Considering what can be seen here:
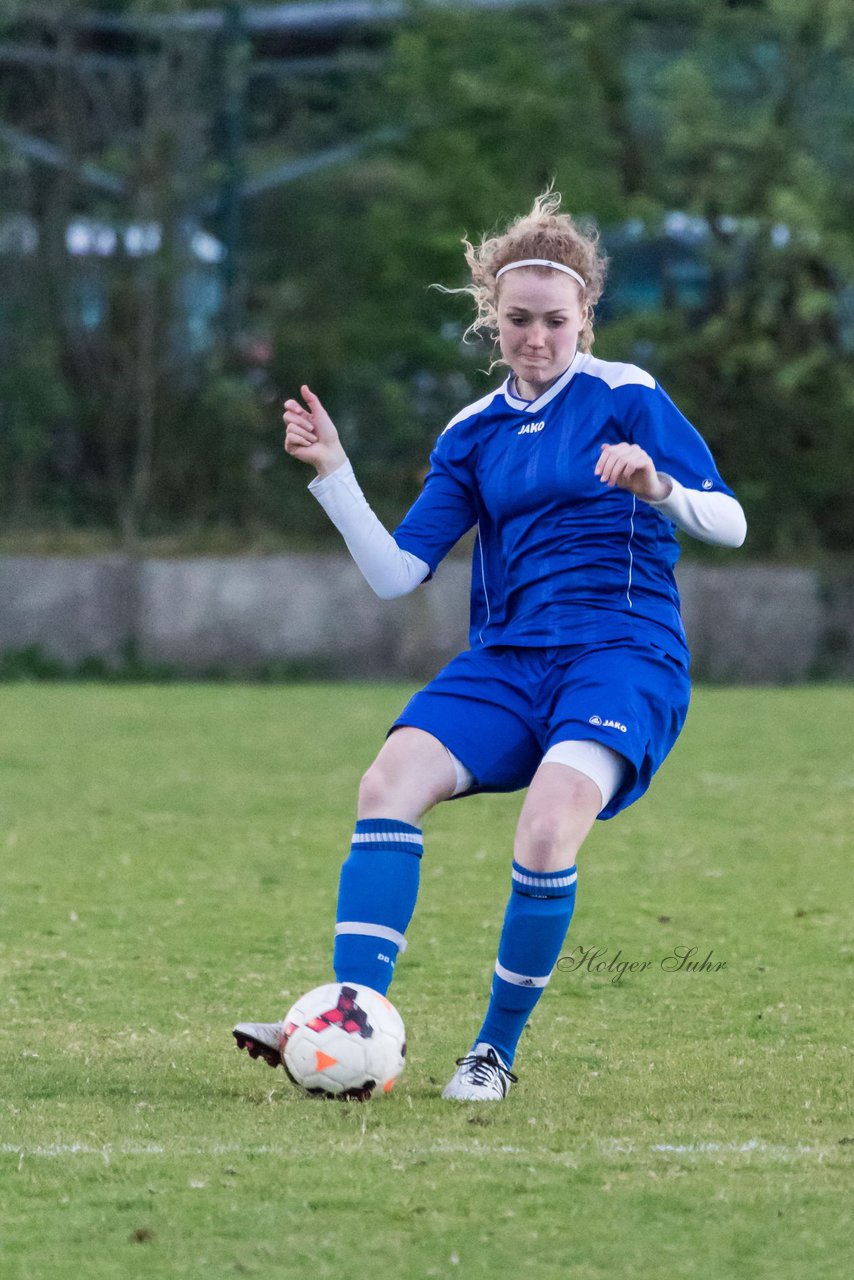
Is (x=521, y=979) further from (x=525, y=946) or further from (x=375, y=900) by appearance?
(x=375, y=900)

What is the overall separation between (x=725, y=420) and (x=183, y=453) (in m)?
4.38

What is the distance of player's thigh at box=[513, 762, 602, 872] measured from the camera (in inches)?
170

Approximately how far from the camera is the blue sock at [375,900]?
4.45 meters

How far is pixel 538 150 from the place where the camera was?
58.5 feet

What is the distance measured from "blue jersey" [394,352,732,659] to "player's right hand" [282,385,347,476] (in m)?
0.35

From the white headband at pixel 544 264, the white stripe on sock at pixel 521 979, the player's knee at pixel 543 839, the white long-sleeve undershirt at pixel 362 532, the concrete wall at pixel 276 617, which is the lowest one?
the concrete wall at pixel 276 617

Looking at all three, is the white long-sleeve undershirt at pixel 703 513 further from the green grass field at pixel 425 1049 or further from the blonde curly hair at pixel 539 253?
the green grass field at pixel 425 1049

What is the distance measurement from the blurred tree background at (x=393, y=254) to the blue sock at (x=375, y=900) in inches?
477

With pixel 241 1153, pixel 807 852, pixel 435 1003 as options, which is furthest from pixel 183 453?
pixel 241 1153

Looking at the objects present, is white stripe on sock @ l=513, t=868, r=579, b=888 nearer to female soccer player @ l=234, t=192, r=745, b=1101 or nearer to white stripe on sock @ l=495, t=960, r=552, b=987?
female soccer player @ l=234, t=192, r=745, b=1101

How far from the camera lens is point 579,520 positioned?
15.5 feet

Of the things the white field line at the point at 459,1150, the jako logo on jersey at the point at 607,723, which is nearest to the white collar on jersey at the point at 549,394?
the jako logo on jersey at the point at 607,723

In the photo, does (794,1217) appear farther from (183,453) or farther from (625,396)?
(183,453)

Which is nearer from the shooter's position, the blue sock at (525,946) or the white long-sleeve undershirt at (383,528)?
the blue sock at (525,946)
